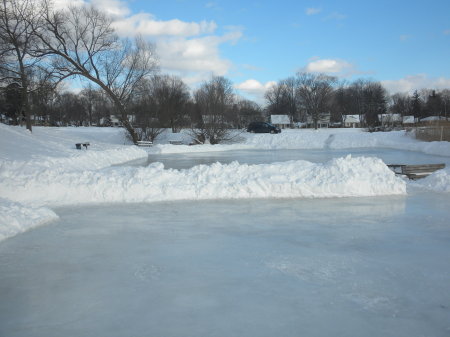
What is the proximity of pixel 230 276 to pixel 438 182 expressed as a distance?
8.89 metres

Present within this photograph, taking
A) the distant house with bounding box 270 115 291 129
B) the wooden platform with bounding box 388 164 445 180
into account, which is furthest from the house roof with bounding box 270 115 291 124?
the wooden platform with bounding box 388 164 445 180

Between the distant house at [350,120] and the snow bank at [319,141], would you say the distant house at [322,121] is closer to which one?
the distant house at [350,120]

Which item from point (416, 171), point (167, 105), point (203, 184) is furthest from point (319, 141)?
point (203, 184)

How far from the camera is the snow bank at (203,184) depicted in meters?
9.86

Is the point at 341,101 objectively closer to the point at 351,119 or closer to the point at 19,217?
the point at 351,119

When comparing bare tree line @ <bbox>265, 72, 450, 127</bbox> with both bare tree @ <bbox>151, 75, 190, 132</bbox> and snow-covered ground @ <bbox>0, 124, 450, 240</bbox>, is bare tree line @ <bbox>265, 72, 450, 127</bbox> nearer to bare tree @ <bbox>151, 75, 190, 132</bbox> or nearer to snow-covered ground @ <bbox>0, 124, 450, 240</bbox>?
bare tree @ <bbox>151, 75, 190, 132</bbox>

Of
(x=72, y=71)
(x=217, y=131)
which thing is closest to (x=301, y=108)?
(x=217, y=131)

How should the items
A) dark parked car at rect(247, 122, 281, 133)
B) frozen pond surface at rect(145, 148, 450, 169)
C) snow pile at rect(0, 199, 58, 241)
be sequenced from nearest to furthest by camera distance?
1. snow pile at rect(0, 199, 58, 241)
2. frozen pond surface at rect(145, 148, 450, 169)
3. dark parked car at rect(247, 122, 281, 133)

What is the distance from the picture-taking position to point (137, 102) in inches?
1460

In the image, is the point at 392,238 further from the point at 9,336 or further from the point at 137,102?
the point at 137,102

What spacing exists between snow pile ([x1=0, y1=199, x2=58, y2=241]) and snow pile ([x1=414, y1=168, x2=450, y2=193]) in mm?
9957

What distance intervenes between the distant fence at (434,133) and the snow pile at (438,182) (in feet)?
80.7

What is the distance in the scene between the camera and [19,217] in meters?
7.10

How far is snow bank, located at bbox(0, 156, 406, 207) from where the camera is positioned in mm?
9859
